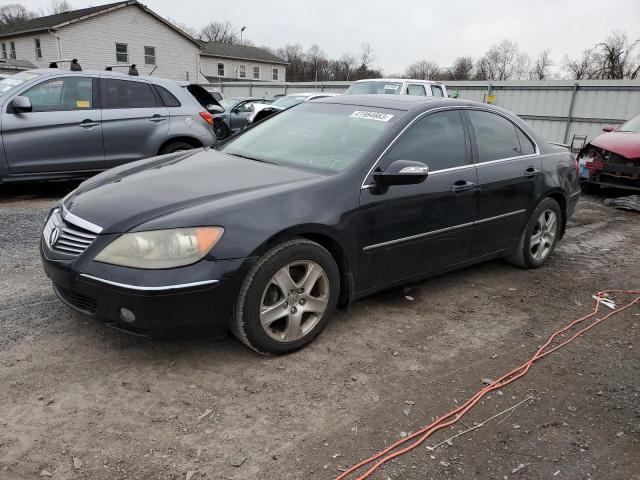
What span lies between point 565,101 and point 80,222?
16.2 metres

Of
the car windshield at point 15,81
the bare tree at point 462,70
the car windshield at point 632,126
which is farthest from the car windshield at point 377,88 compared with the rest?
the bare tree at point 462,70

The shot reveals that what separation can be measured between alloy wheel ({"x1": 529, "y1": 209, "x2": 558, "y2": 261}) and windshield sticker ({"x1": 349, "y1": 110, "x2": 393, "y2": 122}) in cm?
203

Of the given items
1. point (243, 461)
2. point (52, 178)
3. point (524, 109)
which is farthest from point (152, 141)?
point (524, 109)

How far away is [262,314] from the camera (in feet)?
10.0

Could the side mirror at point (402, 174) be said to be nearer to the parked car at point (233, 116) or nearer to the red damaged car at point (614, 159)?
the red damaged car at point (614, 159)

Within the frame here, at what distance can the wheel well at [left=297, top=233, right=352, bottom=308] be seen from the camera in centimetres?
331

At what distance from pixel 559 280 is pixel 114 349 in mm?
3913

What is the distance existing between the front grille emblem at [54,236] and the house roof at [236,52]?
47.3m

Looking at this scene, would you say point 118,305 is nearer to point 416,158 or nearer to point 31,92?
point 416,158

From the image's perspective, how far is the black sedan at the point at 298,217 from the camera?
2812mm

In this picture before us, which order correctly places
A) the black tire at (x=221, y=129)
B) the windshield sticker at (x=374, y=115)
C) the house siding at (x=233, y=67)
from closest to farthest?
1. the windshield sticker at (x=374, y=115)
2. the black tire at (x=221, y=129)
3. the house siding at (x=233, y=67)

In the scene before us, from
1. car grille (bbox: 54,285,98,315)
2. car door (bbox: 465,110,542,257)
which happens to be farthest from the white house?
car grille (bbox: 54,285,98,315)

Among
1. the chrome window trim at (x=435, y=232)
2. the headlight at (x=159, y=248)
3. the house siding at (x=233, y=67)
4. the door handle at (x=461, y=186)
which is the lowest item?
the chrome window trim at (x=435, y=232)

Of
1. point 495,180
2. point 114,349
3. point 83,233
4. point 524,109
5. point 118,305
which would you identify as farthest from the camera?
point 524,109
